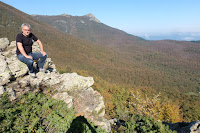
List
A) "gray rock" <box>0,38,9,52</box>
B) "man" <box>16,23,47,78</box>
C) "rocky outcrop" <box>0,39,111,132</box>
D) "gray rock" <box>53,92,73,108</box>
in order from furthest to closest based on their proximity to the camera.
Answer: "gray rock" <box>0,38,9,52</box>, "gray rock" <box>53,92,73,108</box>, "rocky outcrop" <box>0,39,111,132</box>, "man" <box>16,23,47,78</box>

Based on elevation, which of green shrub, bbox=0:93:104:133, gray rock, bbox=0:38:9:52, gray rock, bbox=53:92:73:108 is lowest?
gray rock, bbox=53:92:73:108

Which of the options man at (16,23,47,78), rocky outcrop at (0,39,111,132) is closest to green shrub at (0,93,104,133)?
rocky outcrop at (0,39,111,132)

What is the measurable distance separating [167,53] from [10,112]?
197 meters

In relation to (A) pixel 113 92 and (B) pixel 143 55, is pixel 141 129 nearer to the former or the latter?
(A) pixel 113 92

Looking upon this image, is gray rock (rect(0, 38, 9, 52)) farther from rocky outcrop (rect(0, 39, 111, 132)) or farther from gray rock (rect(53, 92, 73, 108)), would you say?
gray rock (rect(53, 92, 73, 108))

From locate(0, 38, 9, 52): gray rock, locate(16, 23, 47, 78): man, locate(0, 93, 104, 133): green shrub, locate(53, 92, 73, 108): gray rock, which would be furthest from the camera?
locate(0, 38, 9, 52): gray rock

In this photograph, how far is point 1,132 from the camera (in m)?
2.91

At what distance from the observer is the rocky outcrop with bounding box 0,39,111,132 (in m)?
4.88

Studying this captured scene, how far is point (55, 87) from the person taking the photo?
607cm

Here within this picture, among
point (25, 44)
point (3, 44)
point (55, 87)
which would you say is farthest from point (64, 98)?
point (3, 44)

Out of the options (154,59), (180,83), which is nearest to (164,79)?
(180,83)

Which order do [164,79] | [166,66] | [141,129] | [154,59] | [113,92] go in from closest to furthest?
[141,129] → [113,92] → [164,79] → [166,66] → [154,59]

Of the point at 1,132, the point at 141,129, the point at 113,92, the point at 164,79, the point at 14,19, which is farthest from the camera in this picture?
the point at 164,79

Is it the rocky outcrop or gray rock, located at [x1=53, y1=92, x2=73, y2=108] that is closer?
the rocky outcrop
